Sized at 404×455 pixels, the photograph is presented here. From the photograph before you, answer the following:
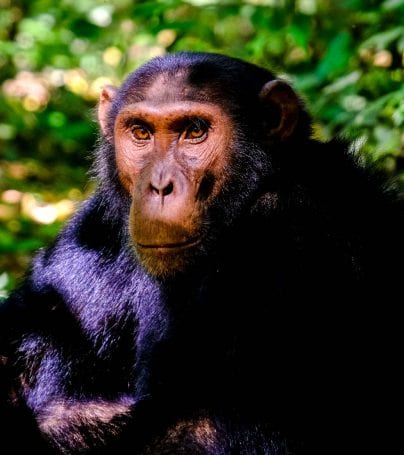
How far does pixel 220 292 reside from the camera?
4.64 m

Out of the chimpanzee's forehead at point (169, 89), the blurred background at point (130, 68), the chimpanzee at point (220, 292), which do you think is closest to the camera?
the chimpanzee at point (220, 292)

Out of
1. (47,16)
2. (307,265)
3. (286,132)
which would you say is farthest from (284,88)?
(47,16)

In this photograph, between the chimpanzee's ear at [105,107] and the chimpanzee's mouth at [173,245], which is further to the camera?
the chimpanzee's ear at [105,107]

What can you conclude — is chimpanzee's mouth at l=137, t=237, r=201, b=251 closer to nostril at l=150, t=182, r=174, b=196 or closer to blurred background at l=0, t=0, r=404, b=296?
nostril at l=150, t=182, r=174, b=196

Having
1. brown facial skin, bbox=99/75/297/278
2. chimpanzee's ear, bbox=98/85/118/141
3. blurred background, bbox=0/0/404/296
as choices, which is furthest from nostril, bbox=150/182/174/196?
blurred background, bbox=0/0/404/296

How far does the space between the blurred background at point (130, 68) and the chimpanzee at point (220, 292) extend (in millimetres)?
645

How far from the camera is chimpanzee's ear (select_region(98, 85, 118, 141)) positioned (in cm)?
527

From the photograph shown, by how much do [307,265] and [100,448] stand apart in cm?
145

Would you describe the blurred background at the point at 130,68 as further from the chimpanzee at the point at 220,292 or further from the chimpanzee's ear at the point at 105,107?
the chimpanzee at the point at 220,292

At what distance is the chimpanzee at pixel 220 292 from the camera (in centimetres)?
432

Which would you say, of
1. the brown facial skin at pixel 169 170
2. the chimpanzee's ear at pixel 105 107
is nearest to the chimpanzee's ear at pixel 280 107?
the brown facial skin at pixel 169 170

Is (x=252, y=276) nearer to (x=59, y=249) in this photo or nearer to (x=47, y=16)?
(x=59, y=249)

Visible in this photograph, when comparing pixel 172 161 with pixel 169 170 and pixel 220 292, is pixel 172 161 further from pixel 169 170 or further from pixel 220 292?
pixel 220 292

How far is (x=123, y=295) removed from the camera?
535cm
